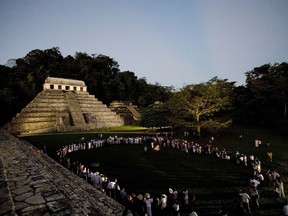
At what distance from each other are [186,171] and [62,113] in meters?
28.0

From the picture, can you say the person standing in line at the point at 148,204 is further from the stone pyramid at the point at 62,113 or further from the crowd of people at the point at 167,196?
the stone pyramid at the point at 62,113

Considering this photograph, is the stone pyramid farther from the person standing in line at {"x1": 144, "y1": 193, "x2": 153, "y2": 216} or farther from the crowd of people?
the person standing in line at {"x1": 144, "y1": 193, "x2": 153, "y2": 216}

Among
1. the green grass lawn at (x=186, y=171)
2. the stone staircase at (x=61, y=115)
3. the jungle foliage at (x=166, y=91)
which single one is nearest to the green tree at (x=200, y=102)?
the jungle foliage at (x=166, y=91)

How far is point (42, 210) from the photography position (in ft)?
11.9

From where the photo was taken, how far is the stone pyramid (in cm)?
3164

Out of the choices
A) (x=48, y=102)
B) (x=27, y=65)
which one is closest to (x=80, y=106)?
(x=48, y=102)

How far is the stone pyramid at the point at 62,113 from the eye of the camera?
31641 millimetres

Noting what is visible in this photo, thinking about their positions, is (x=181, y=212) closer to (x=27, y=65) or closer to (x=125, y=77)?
(x=27, y=65)

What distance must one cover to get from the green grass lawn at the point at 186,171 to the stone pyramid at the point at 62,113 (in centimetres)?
900

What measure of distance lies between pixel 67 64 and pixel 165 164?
164 feet

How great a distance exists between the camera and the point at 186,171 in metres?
14.5

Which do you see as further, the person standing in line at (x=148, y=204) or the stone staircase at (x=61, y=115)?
the stone staircase at (x=61, y=115)

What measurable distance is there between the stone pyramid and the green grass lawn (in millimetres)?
8998

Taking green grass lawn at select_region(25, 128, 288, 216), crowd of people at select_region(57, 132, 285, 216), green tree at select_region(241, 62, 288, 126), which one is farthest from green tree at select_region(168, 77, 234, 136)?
green tree at select_region(241, 62, 288, 126)
